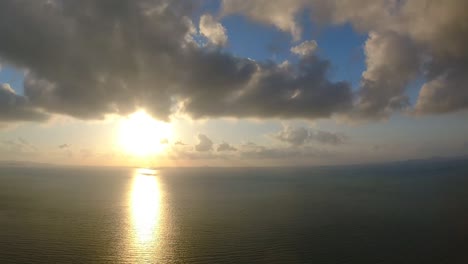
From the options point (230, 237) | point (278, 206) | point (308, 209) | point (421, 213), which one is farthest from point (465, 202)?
point (230, 237)

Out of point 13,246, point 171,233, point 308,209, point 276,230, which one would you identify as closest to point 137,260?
point 171,233

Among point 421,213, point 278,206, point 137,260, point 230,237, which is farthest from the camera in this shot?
point 278,206

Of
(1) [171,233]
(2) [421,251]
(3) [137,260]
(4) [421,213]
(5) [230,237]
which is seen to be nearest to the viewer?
(3) [137,260]

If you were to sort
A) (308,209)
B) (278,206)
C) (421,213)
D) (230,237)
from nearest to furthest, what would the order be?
(230,237), (421,213), (308,209), (278,206)

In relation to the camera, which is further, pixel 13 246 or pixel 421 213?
pixel 421 213

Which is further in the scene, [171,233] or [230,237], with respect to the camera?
[171,233]

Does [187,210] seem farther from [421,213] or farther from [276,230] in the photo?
[421,213]

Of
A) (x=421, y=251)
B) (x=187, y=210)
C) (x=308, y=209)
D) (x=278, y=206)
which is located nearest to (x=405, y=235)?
(x=421, y=251)

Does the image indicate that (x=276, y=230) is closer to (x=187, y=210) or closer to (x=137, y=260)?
(x=137, y=260)

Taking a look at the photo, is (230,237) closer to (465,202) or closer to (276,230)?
(276,230)
